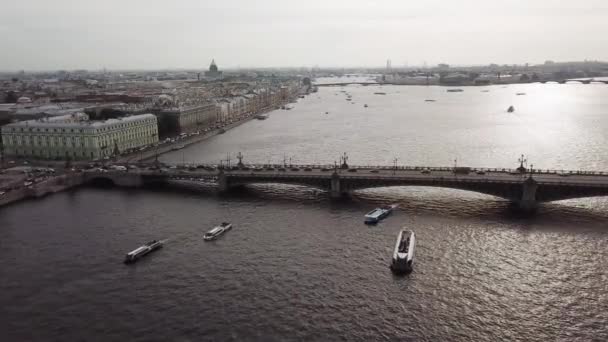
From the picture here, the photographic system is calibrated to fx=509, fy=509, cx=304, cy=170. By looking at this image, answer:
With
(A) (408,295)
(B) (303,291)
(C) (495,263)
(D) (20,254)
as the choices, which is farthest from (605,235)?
(D) (20,254)

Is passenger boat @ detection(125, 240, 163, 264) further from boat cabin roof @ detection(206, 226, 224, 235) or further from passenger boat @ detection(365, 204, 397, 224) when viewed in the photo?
passenger boat @ detection(365, 204, 397, 224)

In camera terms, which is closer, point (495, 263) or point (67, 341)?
point (67, 341)

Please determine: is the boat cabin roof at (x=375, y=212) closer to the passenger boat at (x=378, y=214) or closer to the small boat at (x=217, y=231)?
the passenger boat at (x=378, y=214)

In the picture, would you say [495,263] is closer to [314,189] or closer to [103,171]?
[314,189]

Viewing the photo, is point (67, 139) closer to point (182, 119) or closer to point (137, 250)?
point (182, 119)

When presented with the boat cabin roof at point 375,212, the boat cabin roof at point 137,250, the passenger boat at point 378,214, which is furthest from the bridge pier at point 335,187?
the boat cabin roof at point 137,250

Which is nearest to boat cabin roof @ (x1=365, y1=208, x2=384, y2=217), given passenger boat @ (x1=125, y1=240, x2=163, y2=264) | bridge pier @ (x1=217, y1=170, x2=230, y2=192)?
bridge pier @ (x1=217, y1=170, x2=230, y2=192)
